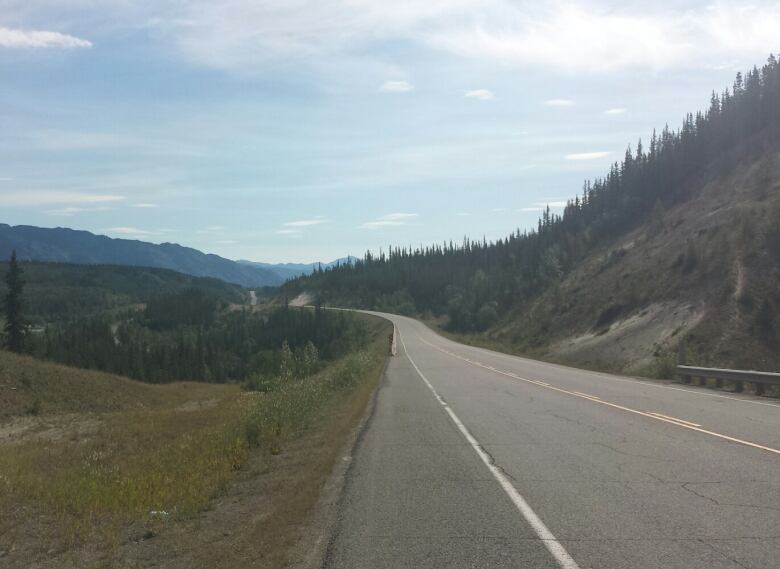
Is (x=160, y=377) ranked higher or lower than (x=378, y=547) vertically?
lower

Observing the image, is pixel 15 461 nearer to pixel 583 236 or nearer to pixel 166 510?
pixel 166 510

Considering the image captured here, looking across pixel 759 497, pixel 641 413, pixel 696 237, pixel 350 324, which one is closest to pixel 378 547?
pixel 759 497

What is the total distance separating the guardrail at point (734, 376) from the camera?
1894 cm

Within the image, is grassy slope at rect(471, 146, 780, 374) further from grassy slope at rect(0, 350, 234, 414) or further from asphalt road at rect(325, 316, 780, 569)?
grassy slope at rect(0, 350, 234, 414)

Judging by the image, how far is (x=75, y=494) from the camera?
11.2m

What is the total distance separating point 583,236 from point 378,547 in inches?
4602

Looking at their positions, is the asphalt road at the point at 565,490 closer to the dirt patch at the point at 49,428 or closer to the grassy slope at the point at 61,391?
the dirt patch at the point at 49,428

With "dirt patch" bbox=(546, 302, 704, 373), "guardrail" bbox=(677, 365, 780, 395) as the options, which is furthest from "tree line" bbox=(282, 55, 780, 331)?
"guardrail" bbox=(677, 365, 780, 395)

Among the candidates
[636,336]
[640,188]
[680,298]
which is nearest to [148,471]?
[636,336]

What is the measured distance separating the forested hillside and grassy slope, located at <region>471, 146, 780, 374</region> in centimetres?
13

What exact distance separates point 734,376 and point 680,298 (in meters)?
29.0

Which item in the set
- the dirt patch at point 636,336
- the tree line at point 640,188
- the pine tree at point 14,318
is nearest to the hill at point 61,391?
the dirt patch at point 636,336

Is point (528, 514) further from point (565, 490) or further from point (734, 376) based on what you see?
point (734, 376)

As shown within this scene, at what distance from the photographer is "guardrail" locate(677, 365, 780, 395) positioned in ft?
62.1
